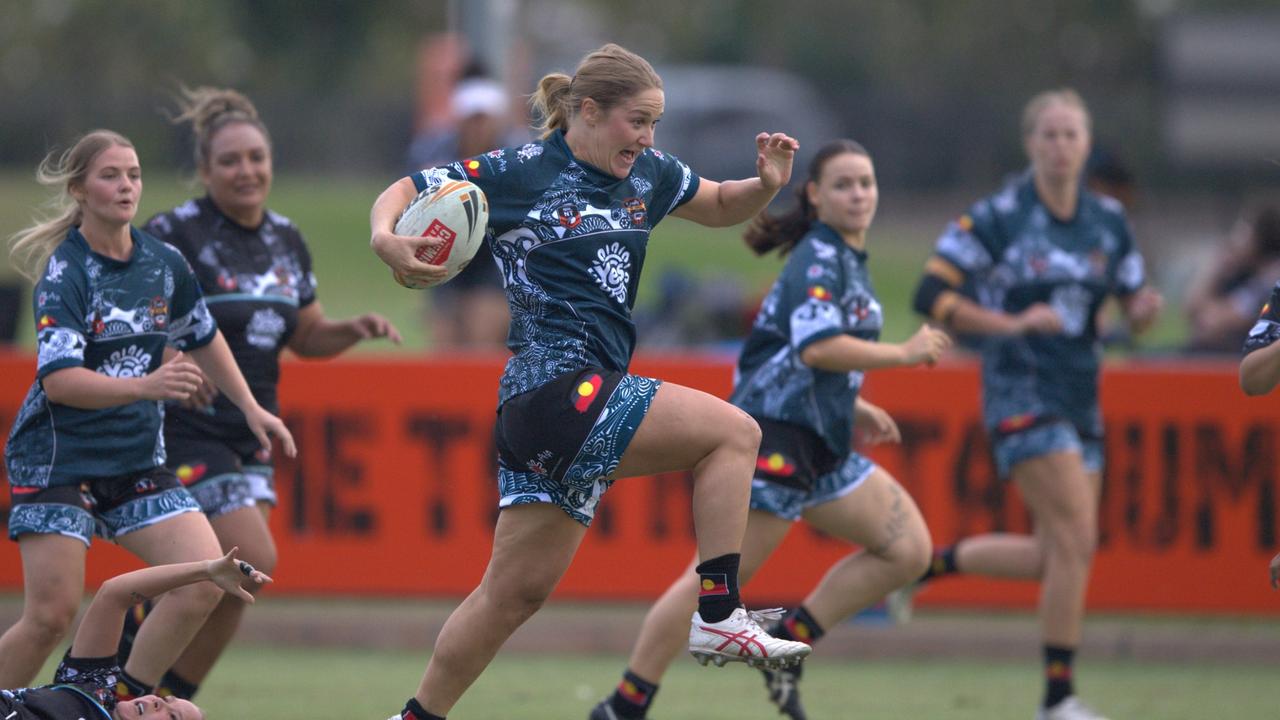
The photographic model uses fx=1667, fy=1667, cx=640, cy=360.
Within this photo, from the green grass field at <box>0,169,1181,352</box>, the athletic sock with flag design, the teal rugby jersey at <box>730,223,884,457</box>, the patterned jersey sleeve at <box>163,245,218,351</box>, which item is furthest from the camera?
the green grass field at <box>0,169,1181,352</box>

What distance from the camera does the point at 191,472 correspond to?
20.2ft

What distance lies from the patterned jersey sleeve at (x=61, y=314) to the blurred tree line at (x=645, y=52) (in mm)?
26257

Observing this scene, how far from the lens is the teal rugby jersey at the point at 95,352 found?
17.7 ft

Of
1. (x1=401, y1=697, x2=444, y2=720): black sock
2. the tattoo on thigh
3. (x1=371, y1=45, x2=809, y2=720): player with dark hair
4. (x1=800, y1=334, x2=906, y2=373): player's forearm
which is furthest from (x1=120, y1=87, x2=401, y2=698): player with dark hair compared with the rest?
the tattoo on thigh

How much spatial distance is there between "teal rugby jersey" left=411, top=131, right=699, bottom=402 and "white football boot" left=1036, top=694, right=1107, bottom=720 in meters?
2.86

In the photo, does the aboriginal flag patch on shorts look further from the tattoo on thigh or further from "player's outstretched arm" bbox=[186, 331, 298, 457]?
the tattoo on thigh

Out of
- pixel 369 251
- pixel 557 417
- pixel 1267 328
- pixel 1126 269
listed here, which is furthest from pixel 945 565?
pixel 369 251

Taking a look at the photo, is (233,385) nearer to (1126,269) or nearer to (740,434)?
(740,434)

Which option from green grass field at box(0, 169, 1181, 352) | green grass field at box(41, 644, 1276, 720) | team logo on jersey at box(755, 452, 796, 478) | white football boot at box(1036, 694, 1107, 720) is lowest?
green grass field at box(41, 644, 1276, 720)

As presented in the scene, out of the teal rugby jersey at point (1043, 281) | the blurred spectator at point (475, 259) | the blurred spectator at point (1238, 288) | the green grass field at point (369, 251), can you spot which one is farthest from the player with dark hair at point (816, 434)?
the green grass field at point (369, 251)

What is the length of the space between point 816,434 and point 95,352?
2631 mm

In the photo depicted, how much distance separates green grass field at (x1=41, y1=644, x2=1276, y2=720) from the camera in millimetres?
7270

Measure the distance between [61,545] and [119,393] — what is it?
1.99 feet

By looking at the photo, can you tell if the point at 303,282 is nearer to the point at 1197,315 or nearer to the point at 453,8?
the point at 1197,315
